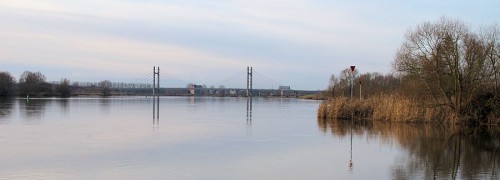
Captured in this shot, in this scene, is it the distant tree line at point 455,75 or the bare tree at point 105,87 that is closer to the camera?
the distant tree line at point 455,75

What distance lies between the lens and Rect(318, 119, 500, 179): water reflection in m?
11.7

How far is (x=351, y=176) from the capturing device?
445 inches

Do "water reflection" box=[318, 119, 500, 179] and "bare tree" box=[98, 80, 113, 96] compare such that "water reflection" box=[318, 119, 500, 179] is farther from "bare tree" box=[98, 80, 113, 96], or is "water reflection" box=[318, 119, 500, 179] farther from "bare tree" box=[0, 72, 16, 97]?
"bare tree" box=[98, 80, 113, 96]

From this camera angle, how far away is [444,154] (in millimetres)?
15320

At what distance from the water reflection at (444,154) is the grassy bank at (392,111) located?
5502mm

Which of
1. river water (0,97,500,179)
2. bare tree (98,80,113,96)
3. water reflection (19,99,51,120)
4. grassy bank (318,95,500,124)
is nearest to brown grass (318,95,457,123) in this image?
grassy bank (318,95,500,124)

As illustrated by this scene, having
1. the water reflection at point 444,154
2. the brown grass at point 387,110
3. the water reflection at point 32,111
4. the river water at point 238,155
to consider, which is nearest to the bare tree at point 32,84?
the water reflection at point 32,111

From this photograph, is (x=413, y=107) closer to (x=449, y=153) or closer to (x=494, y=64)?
(x=494, y=64)

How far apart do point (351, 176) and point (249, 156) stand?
367cm

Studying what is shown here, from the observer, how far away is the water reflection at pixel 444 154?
11.7m

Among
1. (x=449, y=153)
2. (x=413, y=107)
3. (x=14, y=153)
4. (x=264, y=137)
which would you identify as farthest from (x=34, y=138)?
(x=413, y=107)

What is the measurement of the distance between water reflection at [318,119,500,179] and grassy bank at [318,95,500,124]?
5502 millimetres

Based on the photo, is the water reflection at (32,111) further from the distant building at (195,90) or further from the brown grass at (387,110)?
the distant building at (195,90)

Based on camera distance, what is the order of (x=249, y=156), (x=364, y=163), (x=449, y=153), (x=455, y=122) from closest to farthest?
(x=364, y=163) < (x=249, y=156) < (x=449, y=153) < (x=455, y=122)
